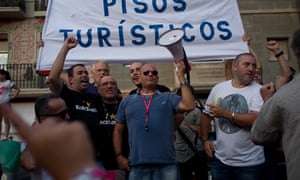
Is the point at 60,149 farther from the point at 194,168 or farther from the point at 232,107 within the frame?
the point at 194,168

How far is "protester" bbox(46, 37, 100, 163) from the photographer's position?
3838 millimetres

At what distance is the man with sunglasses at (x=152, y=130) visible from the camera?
12.4ft

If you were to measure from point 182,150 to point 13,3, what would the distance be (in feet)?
50.8

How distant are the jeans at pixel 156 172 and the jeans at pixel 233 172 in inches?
16.3

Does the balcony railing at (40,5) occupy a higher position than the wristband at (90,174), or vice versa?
the balcony railing at (40,5)

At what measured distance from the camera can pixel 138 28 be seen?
5.05m

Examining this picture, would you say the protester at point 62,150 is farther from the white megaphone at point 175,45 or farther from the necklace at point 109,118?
the necklace at point 109,118

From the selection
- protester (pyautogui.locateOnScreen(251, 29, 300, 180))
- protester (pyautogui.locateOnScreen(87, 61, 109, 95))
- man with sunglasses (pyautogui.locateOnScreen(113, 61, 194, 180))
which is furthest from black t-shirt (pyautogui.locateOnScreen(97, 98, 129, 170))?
protester (pyautogui.locateOnScreen(251, 29, 300, 180))

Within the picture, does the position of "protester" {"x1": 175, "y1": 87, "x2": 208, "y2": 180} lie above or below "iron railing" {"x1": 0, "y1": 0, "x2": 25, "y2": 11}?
below

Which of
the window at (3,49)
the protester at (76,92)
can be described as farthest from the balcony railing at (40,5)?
the protester at (76,92)

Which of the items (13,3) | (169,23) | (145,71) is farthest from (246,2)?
(145,71)

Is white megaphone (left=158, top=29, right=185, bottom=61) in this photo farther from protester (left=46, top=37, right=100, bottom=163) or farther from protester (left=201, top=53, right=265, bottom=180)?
protester (left=46, top=37, right=100, bottom=163)

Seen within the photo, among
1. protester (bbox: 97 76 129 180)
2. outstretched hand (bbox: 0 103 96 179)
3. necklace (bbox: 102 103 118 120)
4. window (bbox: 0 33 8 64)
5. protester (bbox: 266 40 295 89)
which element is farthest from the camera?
window (bbox: 0 33 8 64)

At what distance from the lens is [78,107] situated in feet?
13.0
